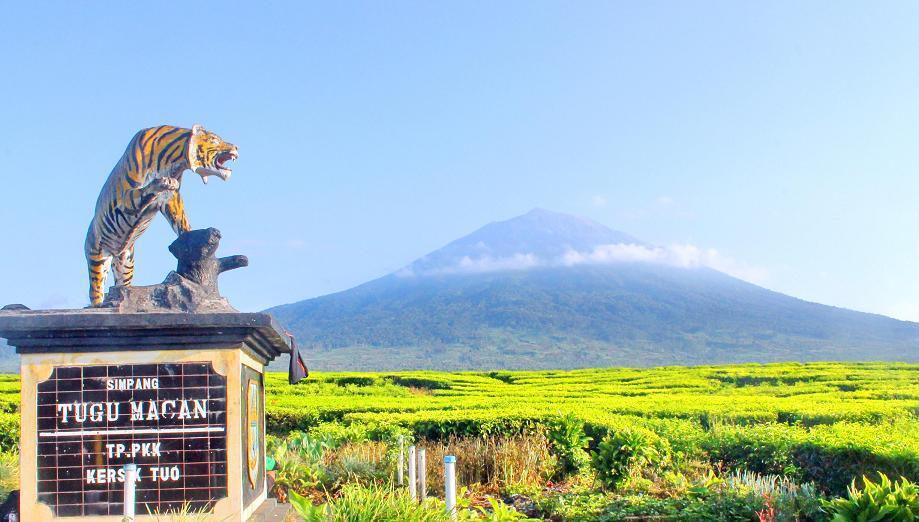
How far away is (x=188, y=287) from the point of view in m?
6.70

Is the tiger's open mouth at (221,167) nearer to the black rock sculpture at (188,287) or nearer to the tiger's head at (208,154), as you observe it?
the tiger's head at (208,154)

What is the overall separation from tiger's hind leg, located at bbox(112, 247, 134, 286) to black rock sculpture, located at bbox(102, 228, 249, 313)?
2.81 ft

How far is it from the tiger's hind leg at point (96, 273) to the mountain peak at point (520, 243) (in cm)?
14015

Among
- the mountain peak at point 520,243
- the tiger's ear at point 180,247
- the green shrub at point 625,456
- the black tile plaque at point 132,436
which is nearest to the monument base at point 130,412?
the black tile plaque at point 132,436

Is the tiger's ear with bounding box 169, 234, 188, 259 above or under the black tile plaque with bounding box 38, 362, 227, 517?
above

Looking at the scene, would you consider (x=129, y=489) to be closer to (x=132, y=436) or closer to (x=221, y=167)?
(x=132, y=436)

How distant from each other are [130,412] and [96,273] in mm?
1684

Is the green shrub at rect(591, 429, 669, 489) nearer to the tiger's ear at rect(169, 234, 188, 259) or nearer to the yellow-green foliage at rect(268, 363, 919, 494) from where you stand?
the yellow-green foliage at rect(268, 363, 919, 494)

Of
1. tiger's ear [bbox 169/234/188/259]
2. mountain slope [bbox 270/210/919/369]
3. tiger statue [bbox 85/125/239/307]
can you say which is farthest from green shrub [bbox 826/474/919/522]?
mountain slope [bbox 270/210/919/369]

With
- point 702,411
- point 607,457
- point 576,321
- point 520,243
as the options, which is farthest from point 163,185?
point 520,243

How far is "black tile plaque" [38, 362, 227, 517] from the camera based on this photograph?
635cm

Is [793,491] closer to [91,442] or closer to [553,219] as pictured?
[91,442]

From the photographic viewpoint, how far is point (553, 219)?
17938 centimetres

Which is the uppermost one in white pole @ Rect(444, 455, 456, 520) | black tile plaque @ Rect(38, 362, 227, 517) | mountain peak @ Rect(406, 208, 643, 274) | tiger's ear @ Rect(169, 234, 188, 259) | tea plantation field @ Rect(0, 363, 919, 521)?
mountain peak @ Rect(406, 208, 643, 274)
